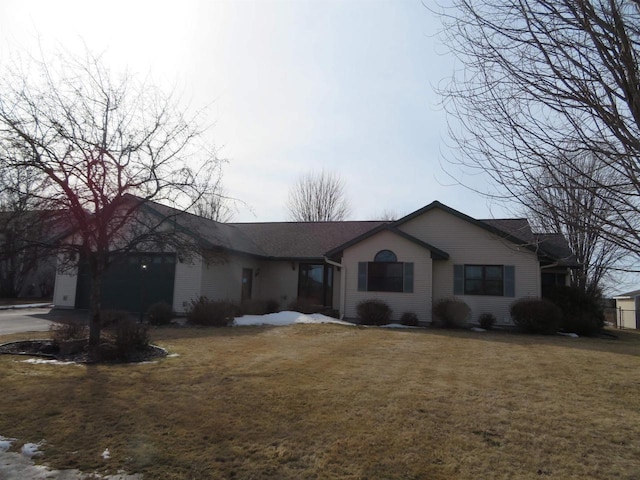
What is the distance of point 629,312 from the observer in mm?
31031

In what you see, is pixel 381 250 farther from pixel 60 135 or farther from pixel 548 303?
pixel 60 135

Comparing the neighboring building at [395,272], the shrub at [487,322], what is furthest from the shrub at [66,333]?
the shrub at [487,322]

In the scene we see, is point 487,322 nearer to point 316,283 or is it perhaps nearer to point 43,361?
point 316,283

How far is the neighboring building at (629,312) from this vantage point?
2938 centimetres

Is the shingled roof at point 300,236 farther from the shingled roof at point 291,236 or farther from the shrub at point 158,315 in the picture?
the shrub at point 158,315

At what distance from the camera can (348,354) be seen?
955 centimetres

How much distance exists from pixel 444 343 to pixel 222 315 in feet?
25.3

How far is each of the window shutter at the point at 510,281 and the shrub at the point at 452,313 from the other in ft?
6.40

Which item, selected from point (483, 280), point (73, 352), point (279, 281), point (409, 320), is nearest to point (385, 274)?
point (409, 320)

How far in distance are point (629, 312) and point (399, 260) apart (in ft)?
74.9

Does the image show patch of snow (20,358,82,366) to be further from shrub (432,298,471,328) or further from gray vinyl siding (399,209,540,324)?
gray vinyl siding (399,209,540,324)

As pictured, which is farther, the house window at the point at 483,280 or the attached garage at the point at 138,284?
the attached garage at the point at 138,284

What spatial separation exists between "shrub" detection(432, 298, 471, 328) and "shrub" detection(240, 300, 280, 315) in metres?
7.34

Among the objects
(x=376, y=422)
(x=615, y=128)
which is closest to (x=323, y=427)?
(x=376, y=422)
